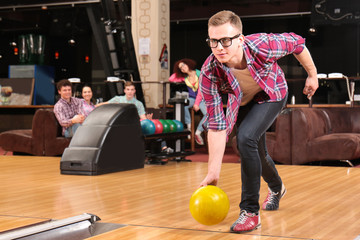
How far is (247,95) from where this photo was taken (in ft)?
9.59

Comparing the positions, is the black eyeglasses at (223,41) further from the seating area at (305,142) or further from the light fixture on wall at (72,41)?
the light fixture on wall at (72,41)

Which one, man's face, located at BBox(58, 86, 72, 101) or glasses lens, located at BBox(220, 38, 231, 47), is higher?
glasses lens, located at BBox(220, 38, 231, 47)

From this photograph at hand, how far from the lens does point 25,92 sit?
12352 millimetres

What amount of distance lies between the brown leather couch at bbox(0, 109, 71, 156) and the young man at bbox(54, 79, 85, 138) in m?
0.15

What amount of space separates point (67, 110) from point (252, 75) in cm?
530

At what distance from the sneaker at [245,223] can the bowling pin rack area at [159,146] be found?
3.61m

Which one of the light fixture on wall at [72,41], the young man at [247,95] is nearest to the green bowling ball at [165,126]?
the young man at [247,95]

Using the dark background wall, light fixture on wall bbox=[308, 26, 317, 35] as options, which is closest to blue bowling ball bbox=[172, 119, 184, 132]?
the dark background wall

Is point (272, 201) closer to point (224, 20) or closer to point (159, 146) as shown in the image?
point (224, 20)

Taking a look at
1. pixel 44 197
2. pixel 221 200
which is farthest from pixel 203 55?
pixel 221 200

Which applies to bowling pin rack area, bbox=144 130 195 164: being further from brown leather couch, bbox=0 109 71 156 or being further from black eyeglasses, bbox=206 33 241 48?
black eyeglasses, bbox=206 33 241 48

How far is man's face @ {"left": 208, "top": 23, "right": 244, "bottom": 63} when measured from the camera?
8.46 ft

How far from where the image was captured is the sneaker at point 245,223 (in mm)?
2783

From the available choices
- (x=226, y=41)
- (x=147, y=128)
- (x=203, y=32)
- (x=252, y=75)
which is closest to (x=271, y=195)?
(x=252, y=75)
